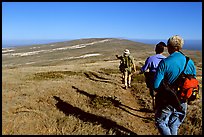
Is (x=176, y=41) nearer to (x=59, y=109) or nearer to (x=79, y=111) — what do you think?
(x=79, y=111)

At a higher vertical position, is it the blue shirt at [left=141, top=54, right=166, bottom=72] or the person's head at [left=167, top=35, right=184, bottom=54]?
the person's head at [left=167, top=35, right=184, bottom=54]

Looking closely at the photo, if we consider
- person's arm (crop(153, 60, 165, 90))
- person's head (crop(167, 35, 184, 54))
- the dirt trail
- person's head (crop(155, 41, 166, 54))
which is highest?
person's head (crop(167, 35, 184, 54))

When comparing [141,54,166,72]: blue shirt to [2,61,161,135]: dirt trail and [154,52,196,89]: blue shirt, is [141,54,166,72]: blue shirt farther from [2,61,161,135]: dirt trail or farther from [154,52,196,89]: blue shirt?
[154,52,196,89]: blue shirt

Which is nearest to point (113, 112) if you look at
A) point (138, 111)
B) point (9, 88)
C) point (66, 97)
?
point (138, 111)

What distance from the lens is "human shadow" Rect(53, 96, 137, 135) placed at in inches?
426

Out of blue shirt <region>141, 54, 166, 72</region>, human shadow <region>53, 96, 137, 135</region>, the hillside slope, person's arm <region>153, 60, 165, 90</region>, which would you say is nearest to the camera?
person's arm <region>153, 60, 165, 90</region>

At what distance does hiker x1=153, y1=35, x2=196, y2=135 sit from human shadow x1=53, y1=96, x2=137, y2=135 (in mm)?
2758

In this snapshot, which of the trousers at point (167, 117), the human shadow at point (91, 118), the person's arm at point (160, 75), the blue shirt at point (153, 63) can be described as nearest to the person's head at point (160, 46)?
the blue shirt at point (153, 63)

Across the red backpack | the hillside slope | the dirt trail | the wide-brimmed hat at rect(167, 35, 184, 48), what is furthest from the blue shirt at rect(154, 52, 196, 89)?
the dirt trail

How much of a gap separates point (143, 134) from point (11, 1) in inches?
304

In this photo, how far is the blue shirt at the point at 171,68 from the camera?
7367mm

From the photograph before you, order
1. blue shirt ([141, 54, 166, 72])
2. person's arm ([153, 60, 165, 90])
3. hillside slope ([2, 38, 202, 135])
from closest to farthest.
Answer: person's arm ([153, 60, 165, 90]) → hillside slope ([2, 38, 202, 135]) → blue shirt ([141, 54, 166, 72])

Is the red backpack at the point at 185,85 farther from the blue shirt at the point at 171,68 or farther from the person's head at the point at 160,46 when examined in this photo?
the person's head at the point at 160,46

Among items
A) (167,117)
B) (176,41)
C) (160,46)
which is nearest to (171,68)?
(176,41)
